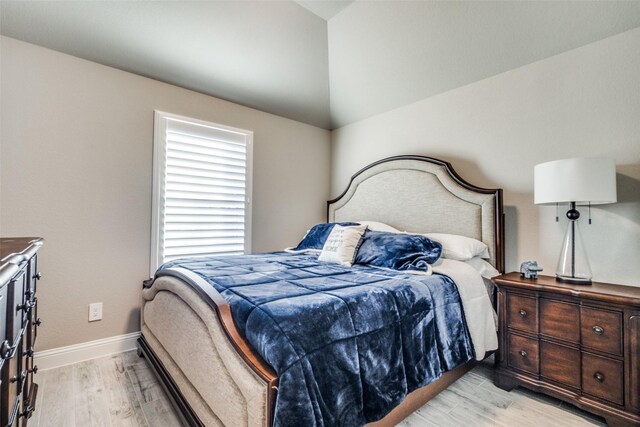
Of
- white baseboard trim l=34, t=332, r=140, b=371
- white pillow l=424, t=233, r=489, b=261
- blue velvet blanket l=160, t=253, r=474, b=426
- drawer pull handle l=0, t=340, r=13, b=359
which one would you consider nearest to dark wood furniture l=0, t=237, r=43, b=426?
drawer pull handle l=0, t=340, r=13, b=359

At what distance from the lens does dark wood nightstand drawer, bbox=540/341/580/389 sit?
1.72 meters

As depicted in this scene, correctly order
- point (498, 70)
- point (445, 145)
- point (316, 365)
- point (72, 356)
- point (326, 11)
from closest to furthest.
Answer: point (316, 365)
point (72, 356)
point (498, 70)
point (326, 11)
point (445, 145)

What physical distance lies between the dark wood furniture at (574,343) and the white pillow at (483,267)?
0.19 metres

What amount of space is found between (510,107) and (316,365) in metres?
2.44

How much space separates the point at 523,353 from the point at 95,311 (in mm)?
3104

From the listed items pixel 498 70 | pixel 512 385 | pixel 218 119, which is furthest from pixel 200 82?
pixel 512 385

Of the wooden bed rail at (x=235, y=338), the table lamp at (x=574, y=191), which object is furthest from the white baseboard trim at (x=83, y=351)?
the table lamp at (x=574, y=191)

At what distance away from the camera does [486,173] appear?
2555 millimetres

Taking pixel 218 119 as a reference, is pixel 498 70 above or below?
above

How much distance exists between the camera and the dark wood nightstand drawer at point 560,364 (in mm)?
1722

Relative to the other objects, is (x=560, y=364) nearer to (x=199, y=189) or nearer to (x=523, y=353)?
(x=523, y=353)

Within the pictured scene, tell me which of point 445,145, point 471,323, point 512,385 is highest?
point 445,145

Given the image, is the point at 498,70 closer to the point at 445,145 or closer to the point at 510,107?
the point at 510,107

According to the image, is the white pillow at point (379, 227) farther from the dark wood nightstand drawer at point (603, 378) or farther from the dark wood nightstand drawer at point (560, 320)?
the dark wood nightstand drawer at point (603, 378)
